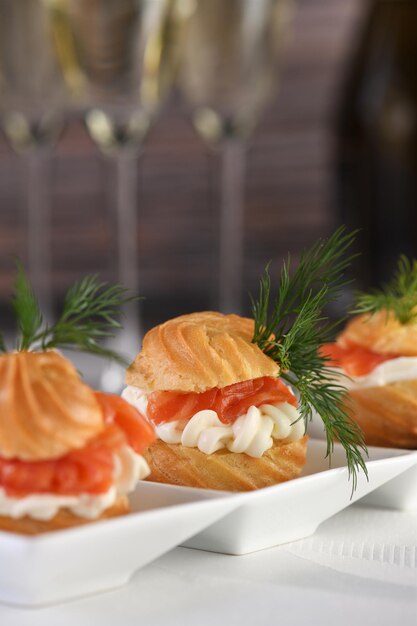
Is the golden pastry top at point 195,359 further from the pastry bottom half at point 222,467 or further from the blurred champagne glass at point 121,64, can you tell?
the blurred champagne glass at point 121,64

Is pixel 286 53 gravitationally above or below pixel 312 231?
above

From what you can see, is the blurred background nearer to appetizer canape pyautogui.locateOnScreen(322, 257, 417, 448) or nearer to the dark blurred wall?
the dark blurred wall

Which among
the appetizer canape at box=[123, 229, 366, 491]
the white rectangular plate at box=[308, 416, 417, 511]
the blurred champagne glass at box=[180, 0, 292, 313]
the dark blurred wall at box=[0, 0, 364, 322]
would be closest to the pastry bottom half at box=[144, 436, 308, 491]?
the appetizer canape at box=[123, 229, 366, 491]

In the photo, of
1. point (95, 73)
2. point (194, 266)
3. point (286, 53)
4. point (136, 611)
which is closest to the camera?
point (136, 611)

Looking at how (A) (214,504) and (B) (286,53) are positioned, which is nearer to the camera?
(A) (214,504)

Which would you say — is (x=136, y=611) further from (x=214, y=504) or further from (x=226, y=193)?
(x=226, y=193)

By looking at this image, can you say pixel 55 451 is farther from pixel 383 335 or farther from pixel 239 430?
pixel 383 335

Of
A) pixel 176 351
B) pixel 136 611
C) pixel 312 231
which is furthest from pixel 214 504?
pixel 312 231
